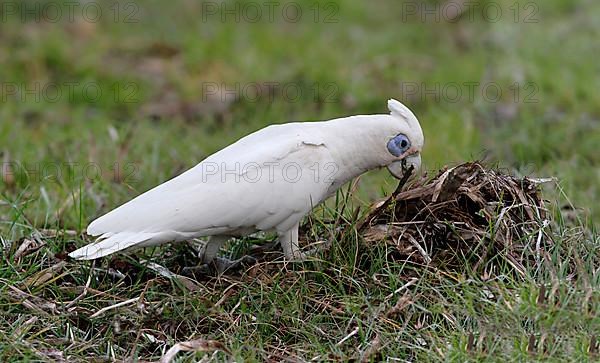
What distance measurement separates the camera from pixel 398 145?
4.42m

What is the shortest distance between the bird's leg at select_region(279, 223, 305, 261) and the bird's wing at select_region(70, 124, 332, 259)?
9 centimetres

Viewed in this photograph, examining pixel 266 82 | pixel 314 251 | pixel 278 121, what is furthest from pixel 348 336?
pixel 266 82

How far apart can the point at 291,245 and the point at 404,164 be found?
652 mm

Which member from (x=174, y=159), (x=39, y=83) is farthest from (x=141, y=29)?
(x=174, y=159)

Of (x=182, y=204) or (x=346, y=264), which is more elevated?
(x=182, y=204)

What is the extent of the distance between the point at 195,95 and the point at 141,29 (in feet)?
5.81

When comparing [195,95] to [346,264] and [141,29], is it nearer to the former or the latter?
[141,29]

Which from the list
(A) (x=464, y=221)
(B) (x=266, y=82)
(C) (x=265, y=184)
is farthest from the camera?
(B) (x=266, y=82)

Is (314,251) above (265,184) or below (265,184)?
below

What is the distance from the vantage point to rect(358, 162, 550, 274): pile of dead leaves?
14.3 feet

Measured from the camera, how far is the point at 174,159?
6.62m

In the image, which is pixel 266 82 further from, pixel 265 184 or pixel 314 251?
pixel 265 184

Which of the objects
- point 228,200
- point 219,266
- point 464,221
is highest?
point 228,200

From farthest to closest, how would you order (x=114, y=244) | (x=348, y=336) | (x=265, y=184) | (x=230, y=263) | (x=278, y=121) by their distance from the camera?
(x=278, y=121) < (x=230, y=263) < (x=265, y=184) < (x=114, y=244) < (x=348, y=336)
